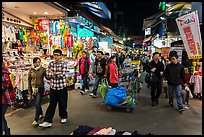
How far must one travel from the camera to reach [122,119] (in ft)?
16.0

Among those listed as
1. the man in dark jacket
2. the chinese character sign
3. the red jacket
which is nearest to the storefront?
the red jacket

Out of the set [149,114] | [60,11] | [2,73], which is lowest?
[149,114]

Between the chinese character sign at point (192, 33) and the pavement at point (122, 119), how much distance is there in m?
1.72

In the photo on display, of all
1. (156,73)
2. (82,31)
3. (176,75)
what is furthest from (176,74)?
(82,31)

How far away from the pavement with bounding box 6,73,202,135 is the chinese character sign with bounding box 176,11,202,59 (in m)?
1.72

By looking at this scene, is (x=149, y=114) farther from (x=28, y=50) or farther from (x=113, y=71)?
(x=28, y=50)

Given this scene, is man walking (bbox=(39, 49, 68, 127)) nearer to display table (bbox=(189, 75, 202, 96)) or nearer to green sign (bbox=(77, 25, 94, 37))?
display table (bbox=(189, 75, 202, 96))

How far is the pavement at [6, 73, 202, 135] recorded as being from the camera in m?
4.15

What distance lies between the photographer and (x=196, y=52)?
20.4ft

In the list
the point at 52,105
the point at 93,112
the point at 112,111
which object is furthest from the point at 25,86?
the point at 112,111

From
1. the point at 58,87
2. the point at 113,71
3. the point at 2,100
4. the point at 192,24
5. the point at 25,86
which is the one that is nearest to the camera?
the point at 2,100

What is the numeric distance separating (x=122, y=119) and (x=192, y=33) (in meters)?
3.57

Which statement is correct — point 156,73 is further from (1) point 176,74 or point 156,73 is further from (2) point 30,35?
(2) point 30,35

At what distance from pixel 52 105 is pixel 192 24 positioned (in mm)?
4833
